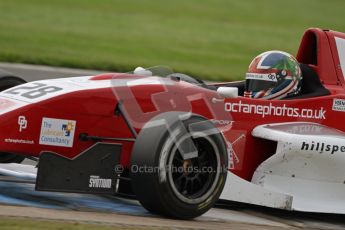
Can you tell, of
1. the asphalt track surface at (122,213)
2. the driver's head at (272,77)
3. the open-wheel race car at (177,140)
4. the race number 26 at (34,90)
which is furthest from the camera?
the driver's head at (272,77)

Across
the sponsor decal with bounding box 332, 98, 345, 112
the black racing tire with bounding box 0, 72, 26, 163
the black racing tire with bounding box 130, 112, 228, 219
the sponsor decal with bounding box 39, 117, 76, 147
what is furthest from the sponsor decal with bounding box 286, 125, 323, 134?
the black racing tire with bounding box 0, 72, 26, 163

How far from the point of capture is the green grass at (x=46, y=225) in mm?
5398

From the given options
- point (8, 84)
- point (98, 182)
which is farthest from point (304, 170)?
point (8, 84)

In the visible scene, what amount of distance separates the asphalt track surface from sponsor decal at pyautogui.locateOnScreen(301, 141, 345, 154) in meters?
0.63

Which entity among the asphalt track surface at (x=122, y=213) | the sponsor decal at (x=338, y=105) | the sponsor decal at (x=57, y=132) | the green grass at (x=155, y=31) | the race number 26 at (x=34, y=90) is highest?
the green grass at (x=155, y=31)

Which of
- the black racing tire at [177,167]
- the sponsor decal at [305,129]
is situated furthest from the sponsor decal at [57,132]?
the sponsor decal at [305,129]

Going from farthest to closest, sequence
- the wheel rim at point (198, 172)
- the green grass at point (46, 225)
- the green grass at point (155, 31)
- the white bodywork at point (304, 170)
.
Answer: the green grass at point (155, 31) → the white bodywork at point (304, 170) → the wheel rim at point (198, 172) → the green grass at point (46, 225)

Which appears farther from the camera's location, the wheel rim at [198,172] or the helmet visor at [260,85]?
the helmet visor at [260,85]

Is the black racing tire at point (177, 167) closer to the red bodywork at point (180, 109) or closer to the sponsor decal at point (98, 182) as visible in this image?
the sponsor decal at point (98, 182)

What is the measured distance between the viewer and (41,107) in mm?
6465

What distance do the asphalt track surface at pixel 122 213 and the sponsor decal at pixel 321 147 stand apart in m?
0.63

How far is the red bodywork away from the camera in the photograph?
6469 mm

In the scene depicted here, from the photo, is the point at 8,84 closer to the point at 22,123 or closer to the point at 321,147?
the point at 22,123

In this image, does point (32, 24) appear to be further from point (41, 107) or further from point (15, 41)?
point (41, 107)
